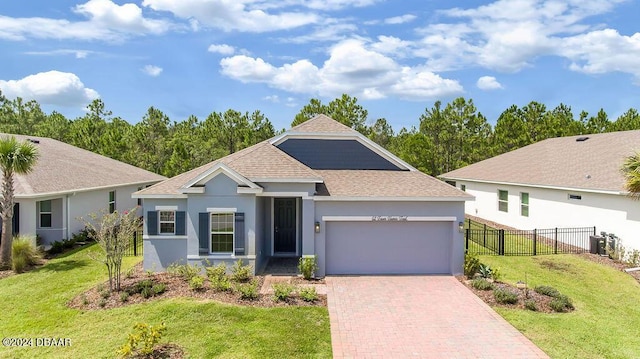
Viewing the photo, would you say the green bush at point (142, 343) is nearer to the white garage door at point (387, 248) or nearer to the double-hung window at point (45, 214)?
the white garage door at point (387, 248)

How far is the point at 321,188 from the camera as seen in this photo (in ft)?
47.1

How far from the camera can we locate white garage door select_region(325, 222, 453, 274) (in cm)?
1402

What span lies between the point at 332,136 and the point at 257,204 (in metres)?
4.85

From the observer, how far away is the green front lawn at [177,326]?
813cm

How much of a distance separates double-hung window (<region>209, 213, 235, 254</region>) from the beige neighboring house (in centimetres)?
867

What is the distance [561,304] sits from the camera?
10.6 m

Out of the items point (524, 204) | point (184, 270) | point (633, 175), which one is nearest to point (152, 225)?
point (184, 270)

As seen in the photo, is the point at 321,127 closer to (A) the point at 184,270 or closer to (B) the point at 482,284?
(A) the point at 184,270

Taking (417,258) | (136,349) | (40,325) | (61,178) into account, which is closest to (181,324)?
(136,349)

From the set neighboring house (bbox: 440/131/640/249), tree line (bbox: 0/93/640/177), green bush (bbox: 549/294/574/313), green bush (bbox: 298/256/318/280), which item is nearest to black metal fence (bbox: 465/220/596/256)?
neighboring house (bbox: 440/131/640/249)

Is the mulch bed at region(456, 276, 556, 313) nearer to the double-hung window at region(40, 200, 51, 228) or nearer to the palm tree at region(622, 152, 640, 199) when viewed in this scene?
the palm tree at region(622, 152, 640, 199)

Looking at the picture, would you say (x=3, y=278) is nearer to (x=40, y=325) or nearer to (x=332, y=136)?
(x=40, y=325)

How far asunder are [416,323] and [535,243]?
10.5 metres

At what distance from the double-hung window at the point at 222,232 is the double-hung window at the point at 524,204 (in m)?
17.6
